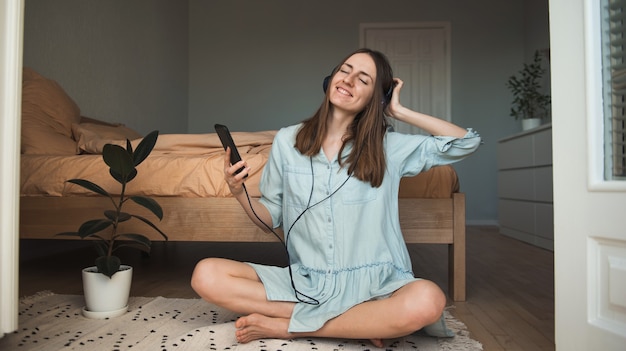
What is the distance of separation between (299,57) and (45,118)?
3.24 meters

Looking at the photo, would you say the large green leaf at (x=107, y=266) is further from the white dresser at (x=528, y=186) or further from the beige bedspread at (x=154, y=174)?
the white dresser at (x=528, y=186)

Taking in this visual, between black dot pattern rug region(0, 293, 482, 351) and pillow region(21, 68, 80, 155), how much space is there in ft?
2.49

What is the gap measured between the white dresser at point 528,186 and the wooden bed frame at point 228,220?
1640 mm

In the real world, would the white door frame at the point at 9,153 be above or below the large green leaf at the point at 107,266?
above

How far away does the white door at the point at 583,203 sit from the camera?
3.32 ft

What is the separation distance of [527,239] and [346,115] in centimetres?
268

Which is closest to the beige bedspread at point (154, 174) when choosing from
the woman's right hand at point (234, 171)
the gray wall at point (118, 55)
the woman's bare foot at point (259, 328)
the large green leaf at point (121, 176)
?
the large green leaf at point (121, 176)

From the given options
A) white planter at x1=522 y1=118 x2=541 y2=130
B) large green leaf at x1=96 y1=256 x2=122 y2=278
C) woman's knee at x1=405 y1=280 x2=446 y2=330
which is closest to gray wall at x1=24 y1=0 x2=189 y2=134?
large green leaf at x1=96 y1=256 x2=122 y2=278

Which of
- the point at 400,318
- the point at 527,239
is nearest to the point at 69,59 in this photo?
the point at 400,318

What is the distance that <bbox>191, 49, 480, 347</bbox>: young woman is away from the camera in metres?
1.33

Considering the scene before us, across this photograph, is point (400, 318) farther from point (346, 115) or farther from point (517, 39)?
point (517, 39)

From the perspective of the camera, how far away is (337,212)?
142 cm

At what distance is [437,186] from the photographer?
6.27 ft

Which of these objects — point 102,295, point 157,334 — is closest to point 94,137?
point 102,295
